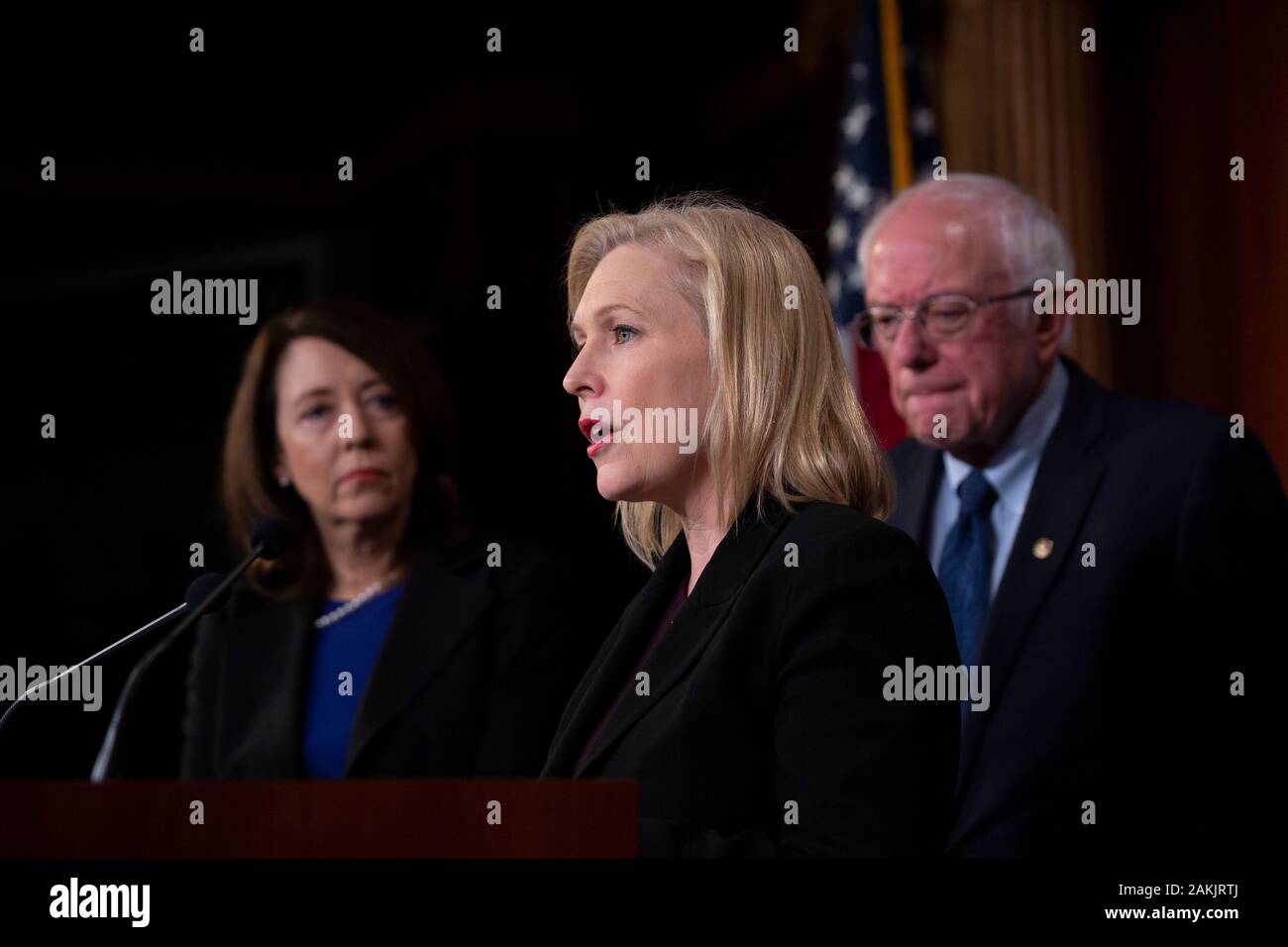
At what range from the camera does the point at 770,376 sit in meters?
1.78

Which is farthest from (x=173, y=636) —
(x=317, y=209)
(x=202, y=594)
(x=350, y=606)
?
(x=317, y=209)

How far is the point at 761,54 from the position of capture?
568 centimetres

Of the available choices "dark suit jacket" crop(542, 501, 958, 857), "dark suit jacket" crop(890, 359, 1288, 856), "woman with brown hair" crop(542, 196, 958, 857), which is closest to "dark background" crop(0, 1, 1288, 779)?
"dark suit jacket" crop(890, 359, 1288, 856)

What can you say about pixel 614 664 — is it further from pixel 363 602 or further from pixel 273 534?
pixel 363 602

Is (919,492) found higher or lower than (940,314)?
lower

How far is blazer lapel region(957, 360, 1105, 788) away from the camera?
2402mm

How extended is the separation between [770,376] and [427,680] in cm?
112

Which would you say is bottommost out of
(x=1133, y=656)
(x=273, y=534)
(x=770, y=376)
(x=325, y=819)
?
(x=325, y=819)

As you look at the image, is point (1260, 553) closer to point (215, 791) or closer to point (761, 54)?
point (215, 791)

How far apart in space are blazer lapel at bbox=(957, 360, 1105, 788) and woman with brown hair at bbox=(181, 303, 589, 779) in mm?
763

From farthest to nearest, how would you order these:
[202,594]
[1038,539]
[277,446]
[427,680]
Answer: [277,446]
[427,680]
[1038,539]
[202,594]

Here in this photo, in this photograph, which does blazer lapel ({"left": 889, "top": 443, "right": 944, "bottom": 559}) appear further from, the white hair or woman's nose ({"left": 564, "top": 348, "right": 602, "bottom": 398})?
woman's nose ({"left": 564, "top": 348, "right": 602, "bottom": 398})

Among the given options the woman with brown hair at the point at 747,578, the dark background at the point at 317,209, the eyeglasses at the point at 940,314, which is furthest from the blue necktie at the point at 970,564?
the dark background at the point at 317,209

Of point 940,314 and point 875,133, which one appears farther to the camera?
point 875,133
